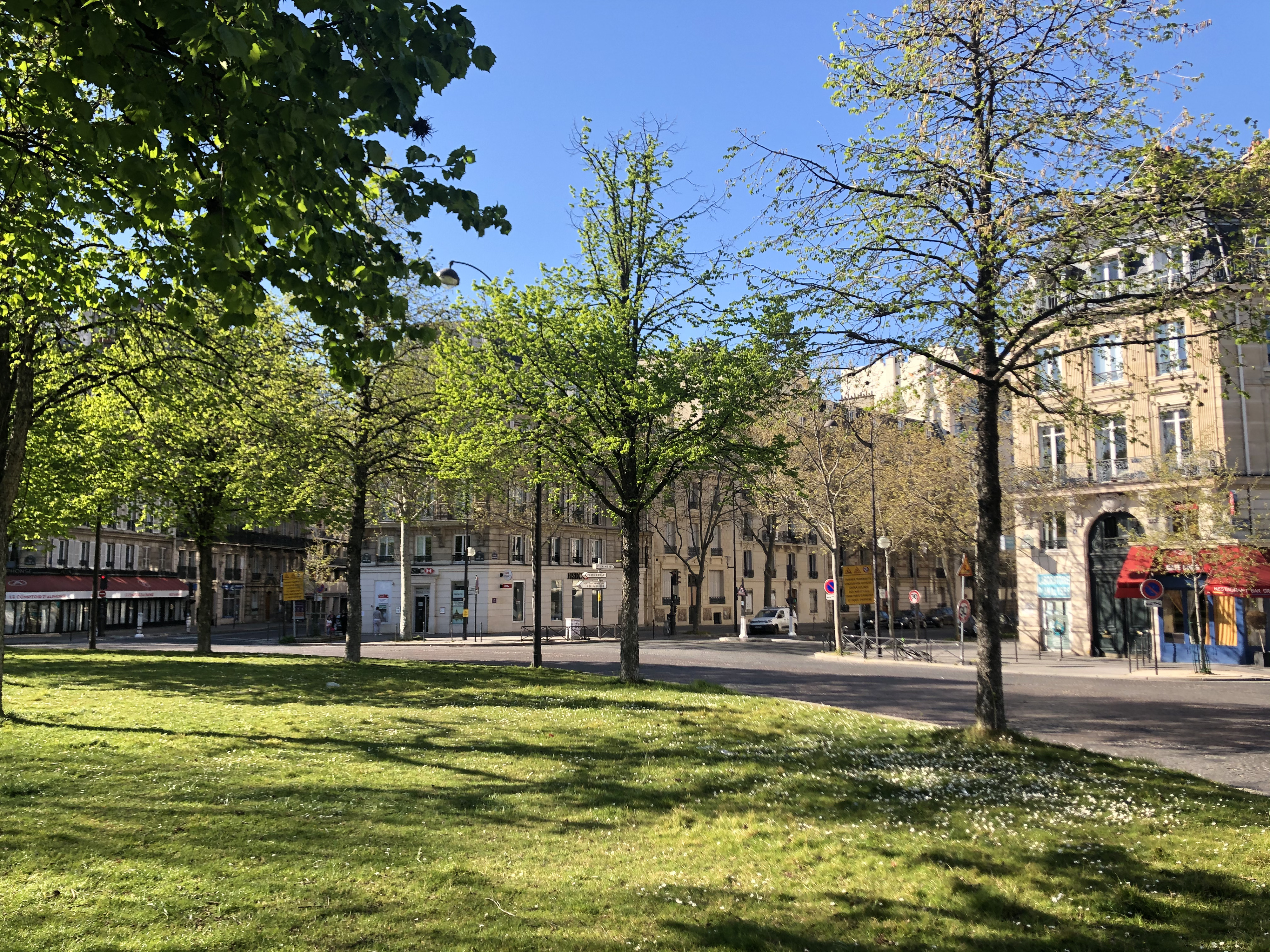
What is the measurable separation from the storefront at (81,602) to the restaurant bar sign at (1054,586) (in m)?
48.4

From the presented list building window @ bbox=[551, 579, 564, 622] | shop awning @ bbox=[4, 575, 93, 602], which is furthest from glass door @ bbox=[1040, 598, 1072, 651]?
shop awning @ bbox=[4, 575, 93, 602]

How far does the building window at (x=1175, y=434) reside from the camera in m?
30.1

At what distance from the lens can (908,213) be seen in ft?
38.1

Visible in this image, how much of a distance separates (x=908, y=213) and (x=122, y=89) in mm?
9450

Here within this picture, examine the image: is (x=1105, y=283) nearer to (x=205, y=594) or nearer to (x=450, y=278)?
(x=450, y=278)

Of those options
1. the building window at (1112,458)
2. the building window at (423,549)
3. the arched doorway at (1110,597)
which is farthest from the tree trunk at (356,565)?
the building window at (423,549)

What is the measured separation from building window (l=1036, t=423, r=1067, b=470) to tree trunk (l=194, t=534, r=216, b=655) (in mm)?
32526

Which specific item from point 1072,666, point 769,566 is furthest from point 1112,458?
point 769,566

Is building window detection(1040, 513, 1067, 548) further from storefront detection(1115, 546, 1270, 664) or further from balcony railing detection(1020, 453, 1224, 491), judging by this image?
storefront detection(1115, 546, 1270, 664)

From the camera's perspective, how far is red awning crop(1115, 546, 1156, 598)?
3159 centimetres

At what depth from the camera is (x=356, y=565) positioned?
79.0 feet

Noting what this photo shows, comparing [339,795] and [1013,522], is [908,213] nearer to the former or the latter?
[339,795]

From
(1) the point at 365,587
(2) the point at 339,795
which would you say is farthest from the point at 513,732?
(1) the point at 365,587

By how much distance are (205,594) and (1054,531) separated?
33.6 m
